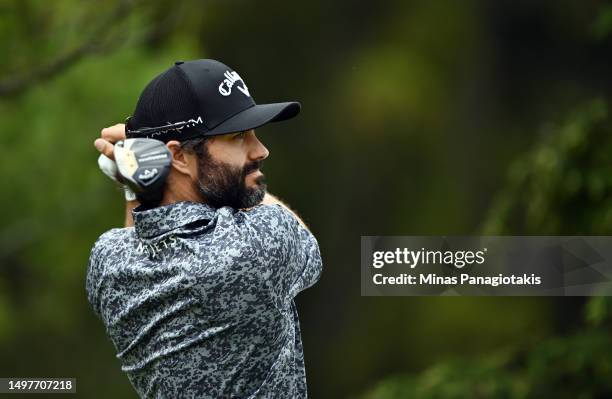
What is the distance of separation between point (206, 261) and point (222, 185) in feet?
0.63

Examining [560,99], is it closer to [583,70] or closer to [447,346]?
[583,70]

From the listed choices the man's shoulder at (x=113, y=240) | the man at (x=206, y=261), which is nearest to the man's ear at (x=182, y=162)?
the man at (x=206, y=261)

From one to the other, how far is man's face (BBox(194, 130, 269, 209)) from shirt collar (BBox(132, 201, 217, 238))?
0.05 m

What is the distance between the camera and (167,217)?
2508 mm

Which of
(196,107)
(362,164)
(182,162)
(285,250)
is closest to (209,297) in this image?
(285,250)

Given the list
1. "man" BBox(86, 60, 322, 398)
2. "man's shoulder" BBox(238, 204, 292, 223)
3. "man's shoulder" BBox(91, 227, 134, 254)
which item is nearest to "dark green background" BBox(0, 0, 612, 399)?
"man's shoulder" BBox(91, 227, 134, 254)

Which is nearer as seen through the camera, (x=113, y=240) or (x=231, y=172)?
(x=231, y=172)

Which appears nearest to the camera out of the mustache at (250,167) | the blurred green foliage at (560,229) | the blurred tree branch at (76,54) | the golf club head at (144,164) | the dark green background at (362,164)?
the golf club head at (144,164)

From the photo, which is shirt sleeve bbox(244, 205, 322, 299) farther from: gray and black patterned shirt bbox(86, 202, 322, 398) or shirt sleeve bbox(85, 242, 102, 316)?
shirt sleeve bbox(85, 242, 102, 316)

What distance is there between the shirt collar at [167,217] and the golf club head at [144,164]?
112mm

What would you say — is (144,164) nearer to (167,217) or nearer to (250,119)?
(167,217)

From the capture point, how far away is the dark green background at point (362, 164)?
337 inches

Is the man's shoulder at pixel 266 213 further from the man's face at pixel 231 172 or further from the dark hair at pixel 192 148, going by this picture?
the dark hair at pixel 192 148

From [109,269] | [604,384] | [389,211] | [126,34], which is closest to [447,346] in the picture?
[389,211]
